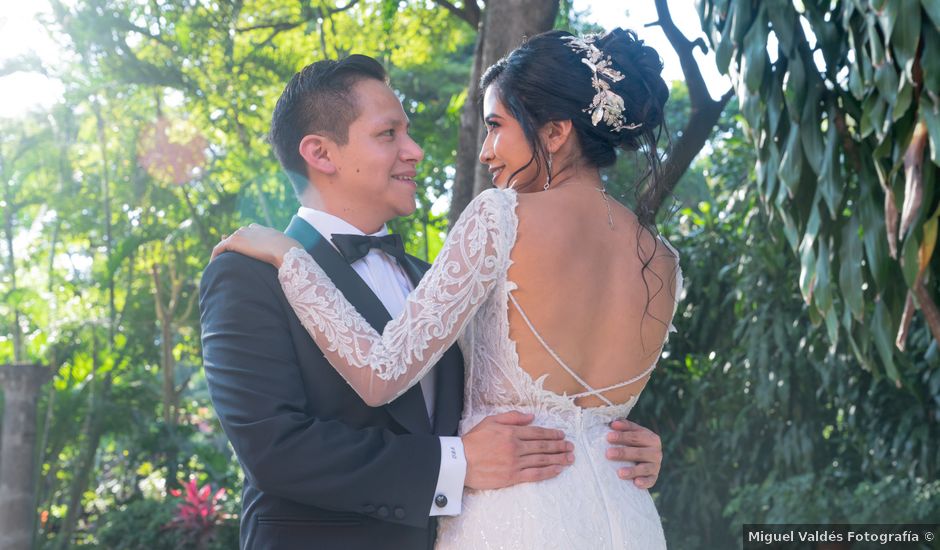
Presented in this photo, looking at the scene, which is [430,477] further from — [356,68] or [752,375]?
[752,375]

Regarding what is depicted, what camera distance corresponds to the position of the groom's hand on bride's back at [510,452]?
232cm

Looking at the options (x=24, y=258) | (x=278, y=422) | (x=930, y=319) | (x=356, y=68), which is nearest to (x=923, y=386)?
(x=930, y=319)

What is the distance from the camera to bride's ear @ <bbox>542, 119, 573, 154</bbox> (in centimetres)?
254

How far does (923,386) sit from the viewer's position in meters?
7.31

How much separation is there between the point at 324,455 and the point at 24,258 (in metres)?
13.2

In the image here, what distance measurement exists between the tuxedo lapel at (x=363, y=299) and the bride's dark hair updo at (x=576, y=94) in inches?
20.1

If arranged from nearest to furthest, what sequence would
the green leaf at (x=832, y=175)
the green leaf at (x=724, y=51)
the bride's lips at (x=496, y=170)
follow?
the bride's lips at (x=496, y=170)
the green leaf at (x=832, y=175)
the green leaf at (x=724, y=51)

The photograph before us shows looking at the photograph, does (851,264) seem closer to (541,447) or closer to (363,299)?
(541,447)

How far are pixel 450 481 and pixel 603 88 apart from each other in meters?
0.97

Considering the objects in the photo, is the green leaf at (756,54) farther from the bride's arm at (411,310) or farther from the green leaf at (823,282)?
the bride's arm at (411,310)

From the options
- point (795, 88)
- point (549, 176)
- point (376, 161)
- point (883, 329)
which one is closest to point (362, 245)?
point (376, 161)

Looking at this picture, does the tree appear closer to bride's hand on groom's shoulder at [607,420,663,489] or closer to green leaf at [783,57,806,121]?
green leaf at [783,57,806,121]

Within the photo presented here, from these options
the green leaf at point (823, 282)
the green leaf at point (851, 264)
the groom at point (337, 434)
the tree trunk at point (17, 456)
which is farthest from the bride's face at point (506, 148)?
the tree trunk at point (17, 456)

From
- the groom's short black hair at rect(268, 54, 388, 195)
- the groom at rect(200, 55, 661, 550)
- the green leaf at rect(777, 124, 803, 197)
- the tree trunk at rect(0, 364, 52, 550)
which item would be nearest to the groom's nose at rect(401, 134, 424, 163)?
the groom's short black hair at rect(268, 54, 388, 195)
